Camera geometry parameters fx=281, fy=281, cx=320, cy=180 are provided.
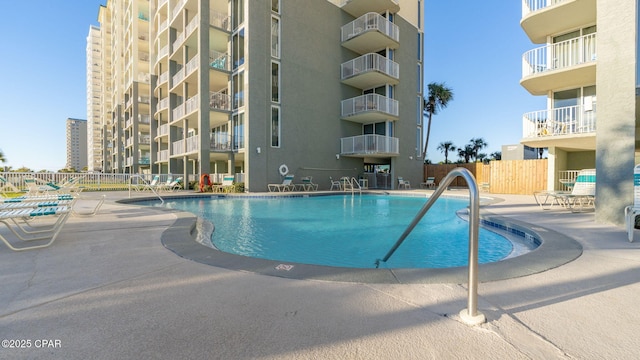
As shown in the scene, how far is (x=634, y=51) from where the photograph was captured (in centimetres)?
500

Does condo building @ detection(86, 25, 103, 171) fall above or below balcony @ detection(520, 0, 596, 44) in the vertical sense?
above

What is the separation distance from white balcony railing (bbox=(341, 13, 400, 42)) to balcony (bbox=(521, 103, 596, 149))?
9.93 meters

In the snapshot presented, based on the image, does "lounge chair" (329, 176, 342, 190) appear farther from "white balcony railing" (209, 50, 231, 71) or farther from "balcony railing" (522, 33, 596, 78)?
"balcony railing" (522, 33, 596, 78)

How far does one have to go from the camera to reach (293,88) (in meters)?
16.2

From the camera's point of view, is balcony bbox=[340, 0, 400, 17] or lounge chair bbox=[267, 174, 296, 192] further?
balcony bbox=[340, 0, 400, 17]

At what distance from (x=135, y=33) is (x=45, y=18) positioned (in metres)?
6.42

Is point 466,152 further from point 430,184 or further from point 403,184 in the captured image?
point 403,184

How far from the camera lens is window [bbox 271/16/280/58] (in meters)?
15.6

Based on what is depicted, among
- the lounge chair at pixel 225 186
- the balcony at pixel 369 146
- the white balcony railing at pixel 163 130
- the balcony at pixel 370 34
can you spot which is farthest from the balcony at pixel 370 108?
the white balcony railing at pixel 163 130

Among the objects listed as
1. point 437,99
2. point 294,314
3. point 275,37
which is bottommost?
point 294,314

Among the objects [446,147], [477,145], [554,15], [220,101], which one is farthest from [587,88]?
[477,145]

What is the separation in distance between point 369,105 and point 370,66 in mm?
2482

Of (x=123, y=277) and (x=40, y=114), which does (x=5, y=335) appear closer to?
(x=123, y=277)

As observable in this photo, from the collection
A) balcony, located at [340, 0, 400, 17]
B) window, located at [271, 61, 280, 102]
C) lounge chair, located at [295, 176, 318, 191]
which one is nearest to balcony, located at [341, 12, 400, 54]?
balcony, located at [340, 0, 400, 17]
